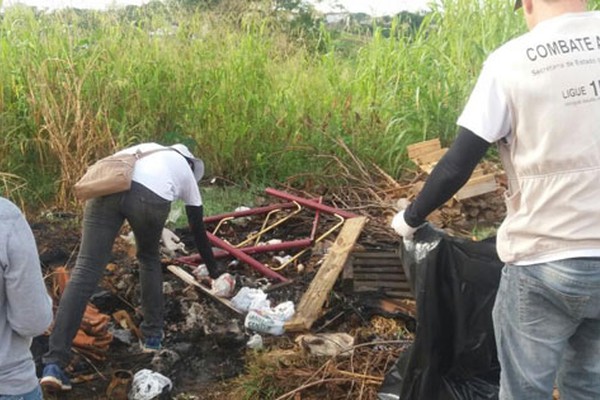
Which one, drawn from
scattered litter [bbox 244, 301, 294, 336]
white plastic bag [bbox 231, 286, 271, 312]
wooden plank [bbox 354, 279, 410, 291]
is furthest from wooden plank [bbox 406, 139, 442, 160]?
scattered litter [bbox 244, 301, 294, 336]

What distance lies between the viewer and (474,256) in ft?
9.16

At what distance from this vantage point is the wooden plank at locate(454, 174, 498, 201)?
5738 mm

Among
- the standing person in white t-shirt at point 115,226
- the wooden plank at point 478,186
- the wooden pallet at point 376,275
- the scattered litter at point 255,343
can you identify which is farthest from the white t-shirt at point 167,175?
the wooden plank at point 478,186

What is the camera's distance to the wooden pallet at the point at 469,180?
18.9ft

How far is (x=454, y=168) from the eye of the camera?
2199 millimetres

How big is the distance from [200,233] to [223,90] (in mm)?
3840

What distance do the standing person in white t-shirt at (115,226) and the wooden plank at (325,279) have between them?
1.03 m

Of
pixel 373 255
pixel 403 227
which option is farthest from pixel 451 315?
pixel 373 255

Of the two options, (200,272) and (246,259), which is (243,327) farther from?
(246,259)

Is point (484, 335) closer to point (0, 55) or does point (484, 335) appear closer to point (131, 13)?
point (0, 55)

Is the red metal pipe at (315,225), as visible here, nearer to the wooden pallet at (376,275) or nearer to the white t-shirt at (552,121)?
the wooden pallet at (376,275)

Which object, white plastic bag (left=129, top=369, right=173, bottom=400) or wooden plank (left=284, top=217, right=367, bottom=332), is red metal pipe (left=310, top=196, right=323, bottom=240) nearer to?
wooden plank (left=284, top=217, right=367, bottom=332)

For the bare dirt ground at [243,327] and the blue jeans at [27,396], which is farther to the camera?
the bare dirt ground at [243,327]

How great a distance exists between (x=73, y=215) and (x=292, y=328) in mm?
2951
